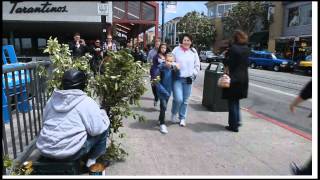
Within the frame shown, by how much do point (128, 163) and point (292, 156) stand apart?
6.41ft

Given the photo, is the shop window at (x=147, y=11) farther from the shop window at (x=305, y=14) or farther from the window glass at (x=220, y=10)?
the shop window at (x=305, y=14)

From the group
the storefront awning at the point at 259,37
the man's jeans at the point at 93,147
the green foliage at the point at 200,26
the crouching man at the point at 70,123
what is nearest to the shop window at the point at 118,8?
the green foliage at the point at 200,26

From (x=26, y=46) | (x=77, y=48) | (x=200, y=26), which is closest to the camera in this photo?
(x=200, y=26)

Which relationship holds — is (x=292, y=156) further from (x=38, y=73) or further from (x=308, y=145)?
(x=38, y=73)

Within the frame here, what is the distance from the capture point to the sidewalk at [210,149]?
3812 mm

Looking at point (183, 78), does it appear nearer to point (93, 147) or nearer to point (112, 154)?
point (112, 154)

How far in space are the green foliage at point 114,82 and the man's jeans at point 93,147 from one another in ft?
1.15

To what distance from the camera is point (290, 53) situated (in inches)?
89.9

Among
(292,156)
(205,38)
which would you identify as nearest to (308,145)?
(292,156)

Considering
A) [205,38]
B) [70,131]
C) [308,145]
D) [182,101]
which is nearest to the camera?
[205,38]

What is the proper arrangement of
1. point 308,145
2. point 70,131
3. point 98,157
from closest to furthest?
point 70,131 → point 98,157 → point 308,145

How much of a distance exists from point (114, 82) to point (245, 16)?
221 cm

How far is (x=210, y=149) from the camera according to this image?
450 centimetres

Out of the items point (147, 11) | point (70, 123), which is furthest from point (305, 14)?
point (70, 123)
